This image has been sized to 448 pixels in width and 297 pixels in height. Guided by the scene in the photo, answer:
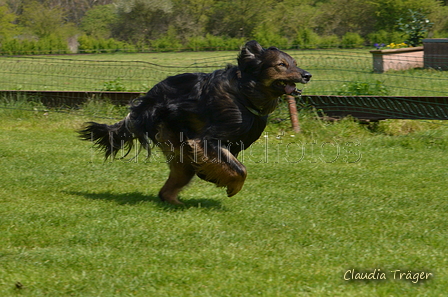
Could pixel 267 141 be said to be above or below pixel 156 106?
below

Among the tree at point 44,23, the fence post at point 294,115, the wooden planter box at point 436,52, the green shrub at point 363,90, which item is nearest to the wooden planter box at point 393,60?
the wooden planter box at point 436,52

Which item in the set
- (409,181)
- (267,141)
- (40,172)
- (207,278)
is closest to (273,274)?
(207,278)

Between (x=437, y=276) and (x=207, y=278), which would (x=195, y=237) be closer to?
(x=207, y=278)

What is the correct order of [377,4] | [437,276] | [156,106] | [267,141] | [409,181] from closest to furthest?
[437,276]
[156,106]
[409,181]
[267,141]
[377,4]

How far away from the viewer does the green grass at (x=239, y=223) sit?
3607mm

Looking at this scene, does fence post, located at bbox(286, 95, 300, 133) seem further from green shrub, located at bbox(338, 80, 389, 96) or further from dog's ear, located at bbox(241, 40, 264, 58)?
dog's ear, located at bbox(241, 40, 264, 58)

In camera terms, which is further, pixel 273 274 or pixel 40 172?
pixel 40 172

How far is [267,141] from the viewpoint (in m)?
8.46

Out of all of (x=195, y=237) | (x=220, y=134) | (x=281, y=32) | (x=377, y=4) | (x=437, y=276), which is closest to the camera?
(x=437, y=276)

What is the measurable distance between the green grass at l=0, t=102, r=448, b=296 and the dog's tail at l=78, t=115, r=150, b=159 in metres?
0.49

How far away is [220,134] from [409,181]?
7.83 feet

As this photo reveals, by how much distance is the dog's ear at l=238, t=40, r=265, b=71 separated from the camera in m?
4.86

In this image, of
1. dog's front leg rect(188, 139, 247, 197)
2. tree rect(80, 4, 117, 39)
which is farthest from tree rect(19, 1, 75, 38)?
dog's front leg rect(188, 139, 247, 197)

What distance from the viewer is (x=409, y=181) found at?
6094 mm
